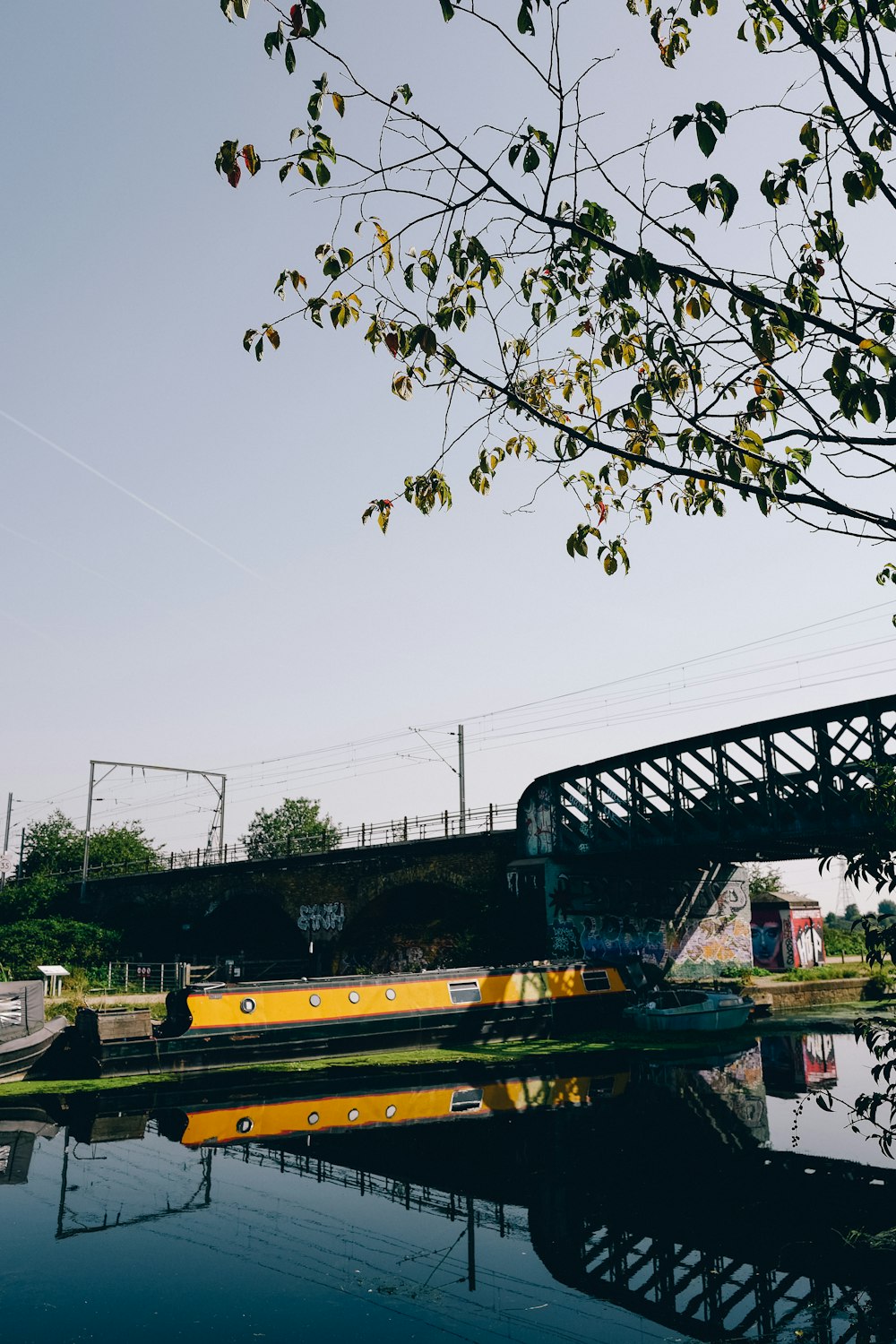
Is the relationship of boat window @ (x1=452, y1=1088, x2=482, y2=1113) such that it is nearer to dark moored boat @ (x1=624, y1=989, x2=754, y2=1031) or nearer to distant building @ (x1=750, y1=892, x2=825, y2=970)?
dark moored boat @ (x1=624, y1=989, x2=754, y2=1031)

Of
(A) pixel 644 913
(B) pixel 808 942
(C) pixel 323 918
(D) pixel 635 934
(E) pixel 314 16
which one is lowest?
(B) pixel 808 942

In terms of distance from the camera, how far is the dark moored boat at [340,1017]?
2144cm

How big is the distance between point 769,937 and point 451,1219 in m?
36.3

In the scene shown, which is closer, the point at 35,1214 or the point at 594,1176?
the point at 35,1214

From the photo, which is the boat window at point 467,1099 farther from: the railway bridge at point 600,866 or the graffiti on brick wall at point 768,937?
the graffiti on brick wall at point 768,937

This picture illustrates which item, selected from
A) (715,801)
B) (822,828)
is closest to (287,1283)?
(822,828)

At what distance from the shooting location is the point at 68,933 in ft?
157

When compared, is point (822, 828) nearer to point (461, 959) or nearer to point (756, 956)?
point (461, 959)

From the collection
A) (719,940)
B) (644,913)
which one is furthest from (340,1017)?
(719,940)

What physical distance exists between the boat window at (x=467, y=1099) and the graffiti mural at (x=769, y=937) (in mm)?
27192

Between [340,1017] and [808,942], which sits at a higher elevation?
[808,942]

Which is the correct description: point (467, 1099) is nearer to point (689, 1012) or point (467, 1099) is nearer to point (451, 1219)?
point (451, 1219)

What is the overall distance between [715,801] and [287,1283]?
21.6 meters

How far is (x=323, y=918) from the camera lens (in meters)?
39.6
